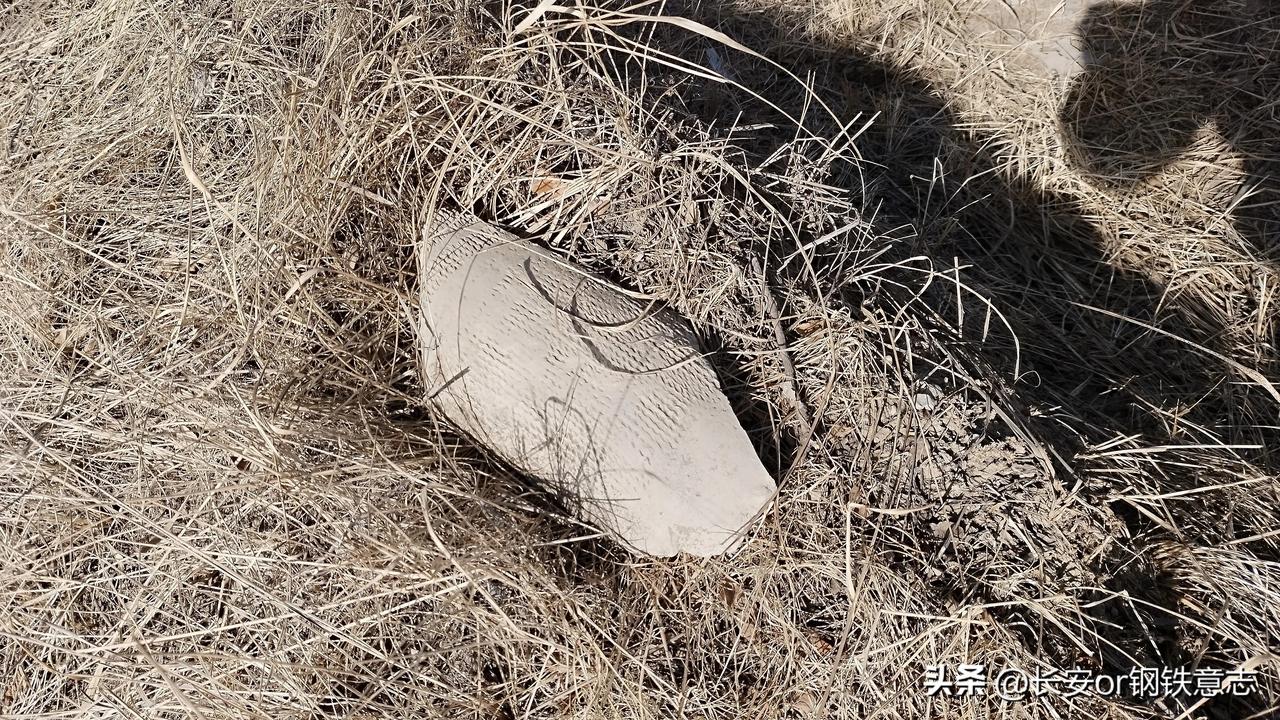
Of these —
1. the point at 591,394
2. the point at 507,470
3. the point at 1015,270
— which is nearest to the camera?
the point at 591,394

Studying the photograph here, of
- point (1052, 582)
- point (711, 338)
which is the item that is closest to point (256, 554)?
point (711, 338)

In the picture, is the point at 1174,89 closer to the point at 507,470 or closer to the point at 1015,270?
the point at 1015,270

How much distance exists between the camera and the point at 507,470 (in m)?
1.65

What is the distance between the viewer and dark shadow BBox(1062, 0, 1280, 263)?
6.69 ft

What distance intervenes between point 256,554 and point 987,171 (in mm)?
2227

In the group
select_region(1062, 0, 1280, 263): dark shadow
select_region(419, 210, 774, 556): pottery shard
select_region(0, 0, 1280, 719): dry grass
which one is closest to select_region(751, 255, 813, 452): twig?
select_region(0, 0, 1280, 719): dry grass

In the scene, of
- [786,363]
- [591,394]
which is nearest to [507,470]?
[591,394]

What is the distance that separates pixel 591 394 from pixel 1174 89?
1.98 metres

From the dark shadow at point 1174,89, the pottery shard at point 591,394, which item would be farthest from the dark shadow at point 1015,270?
the pottery shard at point 591,394

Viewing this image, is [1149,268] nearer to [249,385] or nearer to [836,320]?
[836,320]

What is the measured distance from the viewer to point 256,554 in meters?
1.66

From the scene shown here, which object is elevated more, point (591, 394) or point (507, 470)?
point (591, 394)

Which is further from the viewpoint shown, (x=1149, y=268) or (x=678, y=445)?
(x=1149, y=268)

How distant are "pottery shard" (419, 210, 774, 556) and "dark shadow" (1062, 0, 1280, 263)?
148cm
